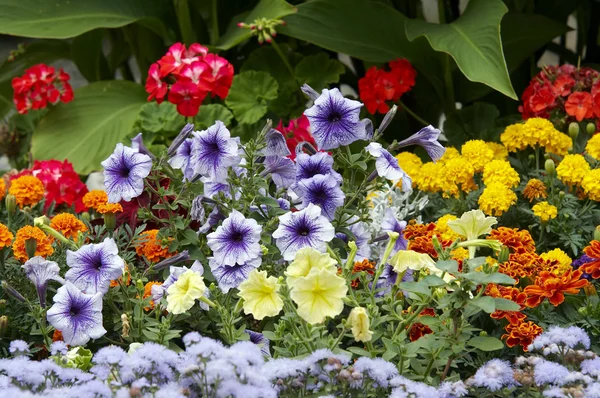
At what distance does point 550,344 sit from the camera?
4.47 ft

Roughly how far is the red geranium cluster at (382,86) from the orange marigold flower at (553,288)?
118 cm

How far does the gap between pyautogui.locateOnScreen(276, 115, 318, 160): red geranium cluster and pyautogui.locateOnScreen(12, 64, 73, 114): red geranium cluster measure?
31.9 inches

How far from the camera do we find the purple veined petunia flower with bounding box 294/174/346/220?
1.60 metres

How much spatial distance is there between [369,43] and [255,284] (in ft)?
5.46

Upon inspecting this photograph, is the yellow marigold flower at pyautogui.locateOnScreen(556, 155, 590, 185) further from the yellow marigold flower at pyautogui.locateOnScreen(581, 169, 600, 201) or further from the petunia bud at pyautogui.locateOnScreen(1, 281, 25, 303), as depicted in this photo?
the petunia bud at pyautogui.locateOnScreen(1, 281, 25, 303)

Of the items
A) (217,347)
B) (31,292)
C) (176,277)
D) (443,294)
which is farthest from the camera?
(31,292)

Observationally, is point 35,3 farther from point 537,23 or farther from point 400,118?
point 537,23

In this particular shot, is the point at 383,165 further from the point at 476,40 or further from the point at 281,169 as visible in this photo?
the point at 476,40

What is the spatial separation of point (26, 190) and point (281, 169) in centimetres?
75

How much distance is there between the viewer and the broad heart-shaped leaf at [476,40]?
97.6 inches

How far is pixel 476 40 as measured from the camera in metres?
2.62

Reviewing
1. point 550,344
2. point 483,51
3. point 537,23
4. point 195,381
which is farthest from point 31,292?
point 537,23

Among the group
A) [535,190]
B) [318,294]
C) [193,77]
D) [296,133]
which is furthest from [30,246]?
[535,190]

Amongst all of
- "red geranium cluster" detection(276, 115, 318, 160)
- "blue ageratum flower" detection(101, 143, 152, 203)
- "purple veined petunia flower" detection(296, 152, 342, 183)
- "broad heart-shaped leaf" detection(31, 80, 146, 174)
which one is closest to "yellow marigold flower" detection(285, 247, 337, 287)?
"purple veined petunia flower" detection(296, 152, 342, 183)
